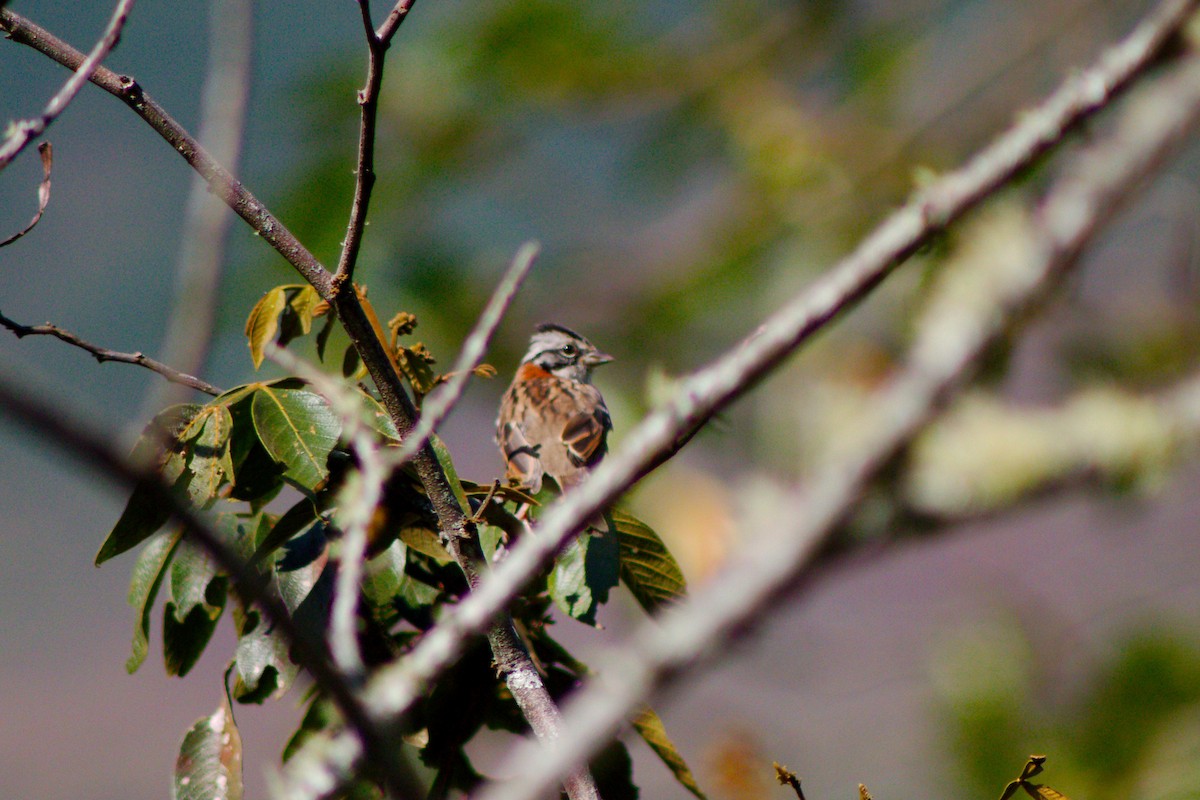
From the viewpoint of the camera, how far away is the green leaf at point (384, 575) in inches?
53.0

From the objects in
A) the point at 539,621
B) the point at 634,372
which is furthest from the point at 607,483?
the point at 634,372

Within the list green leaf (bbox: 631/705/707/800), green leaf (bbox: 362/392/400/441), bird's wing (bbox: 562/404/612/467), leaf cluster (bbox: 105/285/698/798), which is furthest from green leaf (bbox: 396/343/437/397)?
A: bird's wing (bbox: 562/404/612/467)

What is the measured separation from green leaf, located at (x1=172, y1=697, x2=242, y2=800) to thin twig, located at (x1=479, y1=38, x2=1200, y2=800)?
3.07 ft

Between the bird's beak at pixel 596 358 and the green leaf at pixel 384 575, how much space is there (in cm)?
243

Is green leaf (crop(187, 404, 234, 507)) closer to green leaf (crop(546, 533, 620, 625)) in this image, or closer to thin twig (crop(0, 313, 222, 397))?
thin twig (crop(0, 313, 222, 397))

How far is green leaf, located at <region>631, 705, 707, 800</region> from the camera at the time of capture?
1475mm

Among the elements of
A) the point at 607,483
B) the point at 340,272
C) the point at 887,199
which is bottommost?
the point at 607,483

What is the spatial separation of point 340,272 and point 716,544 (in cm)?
76

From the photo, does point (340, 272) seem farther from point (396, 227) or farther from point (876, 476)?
point (396, 227)

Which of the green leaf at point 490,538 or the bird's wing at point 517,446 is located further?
the bird's wing at point 517,446

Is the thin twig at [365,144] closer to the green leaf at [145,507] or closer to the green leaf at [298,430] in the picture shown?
the green leaf at [298,430]

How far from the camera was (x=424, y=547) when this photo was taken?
1.36 metres

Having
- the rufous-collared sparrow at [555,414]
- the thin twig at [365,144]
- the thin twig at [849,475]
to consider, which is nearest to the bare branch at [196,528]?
the thin twig at [849,475]

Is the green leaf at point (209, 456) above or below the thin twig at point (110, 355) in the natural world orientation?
below
